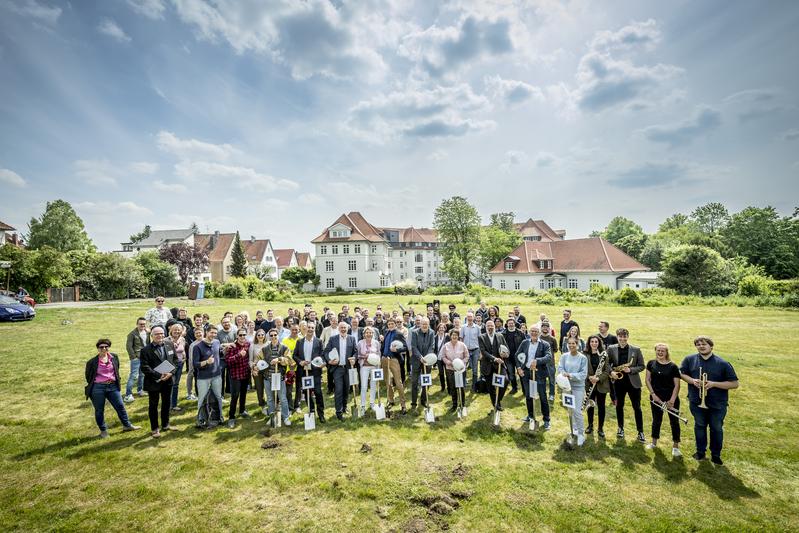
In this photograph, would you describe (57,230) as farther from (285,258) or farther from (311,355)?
(311,355)

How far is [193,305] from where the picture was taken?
108 ft

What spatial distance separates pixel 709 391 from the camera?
20.1ft

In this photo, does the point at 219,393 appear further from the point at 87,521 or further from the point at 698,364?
the point at 698,364

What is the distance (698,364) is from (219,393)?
9473mm

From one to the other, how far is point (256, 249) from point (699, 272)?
7202cm

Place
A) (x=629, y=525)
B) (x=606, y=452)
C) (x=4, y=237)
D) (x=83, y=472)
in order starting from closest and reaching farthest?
(x=629, y=525) → (x=83, y=472) → (x=606, y=452) → (x=4, y=237)

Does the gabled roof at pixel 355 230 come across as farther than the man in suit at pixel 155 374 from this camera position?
Yes

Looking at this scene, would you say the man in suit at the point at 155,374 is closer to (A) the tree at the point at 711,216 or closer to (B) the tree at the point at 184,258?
(B) the tree at the point at 184,258

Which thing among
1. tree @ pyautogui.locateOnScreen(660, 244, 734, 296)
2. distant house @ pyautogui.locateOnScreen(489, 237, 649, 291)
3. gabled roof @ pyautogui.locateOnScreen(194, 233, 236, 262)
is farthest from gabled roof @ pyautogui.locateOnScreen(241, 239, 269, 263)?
tree @ pyautogui.locateOnScreen(660, 244, 734, 296)

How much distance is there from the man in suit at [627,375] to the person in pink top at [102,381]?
9.89m

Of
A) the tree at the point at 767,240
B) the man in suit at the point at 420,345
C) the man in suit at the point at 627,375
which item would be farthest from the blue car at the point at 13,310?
the tree at the point at 767,240

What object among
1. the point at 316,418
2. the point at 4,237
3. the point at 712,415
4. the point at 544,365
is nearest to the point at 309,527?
the point at 316,418

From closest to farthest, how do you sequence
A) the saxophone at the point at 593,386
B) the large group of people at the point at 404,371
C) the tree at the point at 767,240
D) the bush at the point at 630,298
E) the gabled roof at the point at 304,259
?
the large group of people at the point at 404,371 < the saxophone at the point at 593,386 < the bush at the point at 630,298 < the tree at the point at 767,240 < the gabled roof at the point at 304,259

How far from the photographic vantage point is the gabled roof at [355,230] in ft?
184
